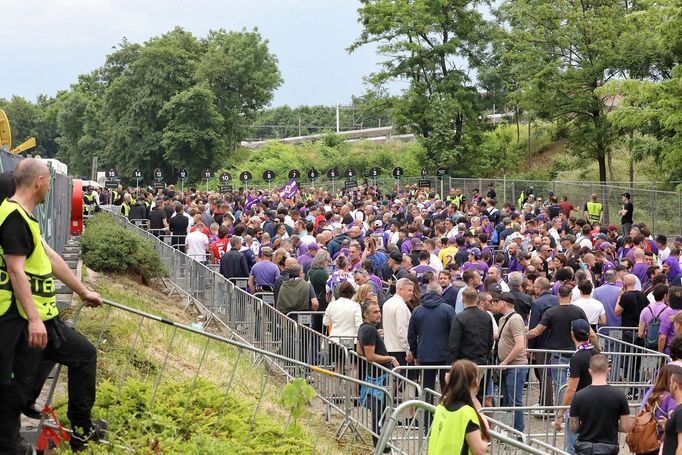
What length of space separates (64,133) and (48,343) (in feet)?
362

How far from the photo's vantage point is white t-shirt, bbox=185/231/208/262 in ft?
74.0

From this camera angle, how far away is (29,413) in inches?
318

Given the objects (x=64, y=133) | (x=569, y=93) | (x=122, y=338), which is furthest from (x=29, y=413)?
(x=64, y=133)

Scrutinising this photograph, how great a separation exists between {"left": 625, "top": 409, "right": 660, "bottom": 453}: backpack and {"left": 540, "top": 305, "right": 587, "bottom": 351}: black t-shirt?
4.57 m

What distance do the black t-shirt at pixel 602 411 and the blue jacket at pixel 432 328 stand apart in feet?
12.0

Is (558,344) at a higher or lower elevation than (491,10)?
lower

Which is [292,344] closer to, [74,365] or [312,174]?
[74,365]

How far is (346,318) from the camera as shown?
13.7 m

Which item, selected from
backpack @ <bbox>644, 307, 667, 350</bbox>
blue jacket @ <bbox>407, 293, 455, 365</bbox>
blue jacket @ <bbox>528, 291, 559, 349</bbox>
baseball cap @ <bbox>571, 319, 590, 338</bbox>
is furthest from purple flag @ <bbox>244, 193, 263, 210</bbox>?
baseball cap @ <bbox>571, 319, 590, 338</bbox>

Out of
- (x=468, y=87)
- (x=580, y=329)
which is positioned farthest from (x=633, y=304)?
(x=468, y=87)

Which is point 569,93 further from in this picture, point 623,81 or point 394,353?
point 394,353

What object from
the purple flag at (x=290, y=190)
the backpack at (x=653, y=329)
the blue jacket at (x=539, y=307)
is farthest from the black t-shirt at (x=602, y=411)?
the purple flag at (x=290, y=190)

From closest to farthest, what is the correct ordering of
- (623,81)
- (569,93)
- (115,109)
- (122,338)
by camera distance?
(122,338)
(623,81)
(569,93)
(115,109)

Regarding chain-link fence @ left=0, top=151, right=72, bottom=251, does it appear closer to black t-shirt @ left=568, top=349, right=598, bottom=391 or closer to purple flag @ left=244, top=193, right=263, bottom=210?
black t-shirt @ left=568, top=349, right=598, bottom=391
